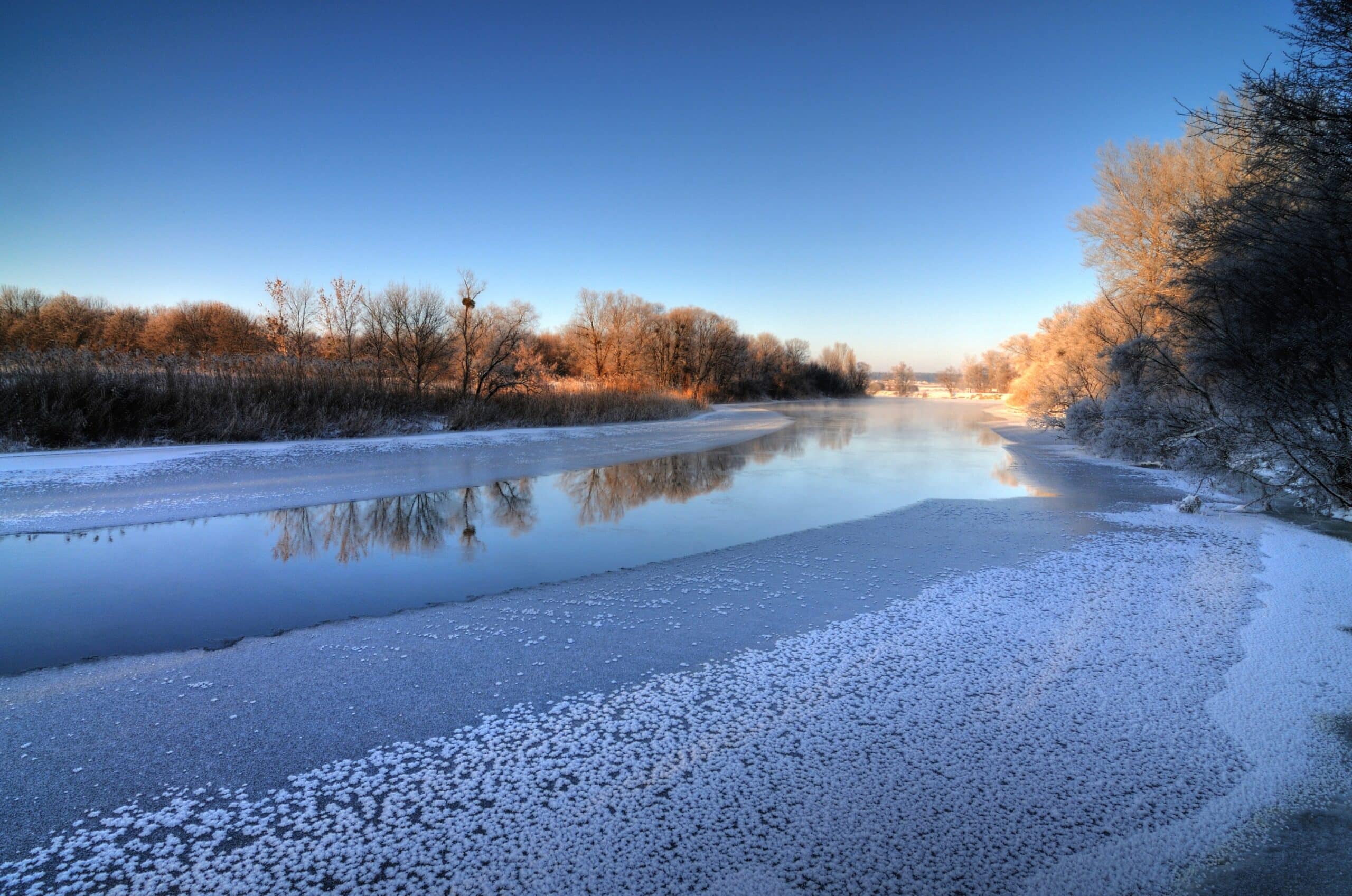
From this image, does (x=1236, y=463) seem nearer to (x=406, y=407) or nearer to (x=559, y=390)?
(x=406, y=407)

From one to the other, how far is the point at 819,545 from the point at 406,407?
15514mm

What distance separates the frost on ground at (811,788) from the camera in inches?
75.2

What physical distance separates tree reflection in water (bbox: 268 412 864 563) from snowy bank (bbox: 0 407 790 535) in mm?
495

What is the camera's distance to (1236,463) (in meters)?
7.24

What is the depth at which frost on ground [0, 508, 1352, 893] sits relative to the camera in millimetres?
1911

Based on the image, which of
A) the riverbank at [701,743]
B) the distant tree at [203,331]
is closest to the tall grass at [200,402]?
the riverbank at [701,743]

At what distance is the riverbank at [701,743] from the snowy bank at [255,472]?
196 inches

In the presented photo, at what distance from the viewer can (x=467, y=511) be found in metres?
8.16

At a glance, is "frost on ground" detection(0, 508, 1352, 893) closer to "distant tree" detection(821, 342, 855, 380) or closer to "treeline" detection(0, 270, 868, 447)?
"treeline" detection(0, 270, 868, 447)

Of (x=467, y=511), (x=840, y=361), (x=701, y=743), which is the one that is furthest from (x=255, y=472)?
(x=840, y=361)

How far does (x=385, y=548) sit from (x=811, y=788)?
5.07 m

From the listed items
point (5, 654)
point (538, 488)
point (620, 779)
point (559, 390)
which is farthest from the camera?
point (559, 390)

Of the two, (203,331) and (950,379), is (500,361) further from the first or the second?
(950,379)

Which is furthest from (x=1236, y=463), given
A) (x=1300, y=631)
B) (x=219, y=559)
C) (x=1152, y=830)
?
(x=219, y=559)
